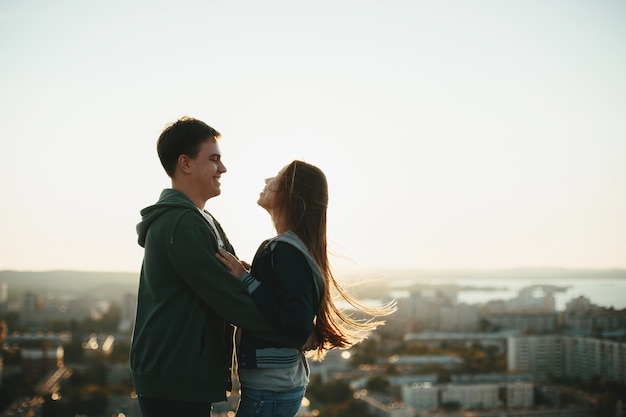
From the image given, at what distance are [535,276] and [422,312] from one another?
3243 mm

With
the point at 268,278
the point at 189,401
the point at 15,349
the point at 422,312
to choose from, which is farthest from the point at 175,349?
the point at 422,312

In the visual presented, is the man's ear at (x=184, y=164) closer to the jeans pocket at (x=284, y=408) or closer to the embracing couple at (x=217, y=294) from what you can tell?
the embracing couple at (x=217, y=294)

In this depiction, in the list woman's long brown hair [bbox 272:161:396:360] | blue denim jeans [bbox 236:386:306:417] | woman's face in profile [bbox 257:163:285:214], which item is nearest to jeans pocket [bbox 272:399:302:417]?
blue denim jeans [bbox 236:386:306:417]

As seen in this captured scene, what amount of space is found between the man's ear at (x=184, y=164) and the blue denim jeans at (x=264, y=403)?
42cm

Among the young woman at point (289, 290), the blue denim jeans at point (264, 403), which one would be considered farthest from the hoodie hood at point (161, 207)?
the blue denim jeans at point (264, 403)

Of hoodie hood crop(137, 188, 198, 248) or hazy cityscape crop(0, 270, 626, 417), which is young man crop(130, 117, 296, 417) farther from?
hazy cityscape crop(0, 270, 626, 417)

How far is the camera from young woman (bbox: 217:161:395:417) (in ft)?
4.01

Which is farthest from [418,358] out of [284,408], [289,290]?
[289,290]

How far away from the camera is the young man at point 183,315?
120 centimetres

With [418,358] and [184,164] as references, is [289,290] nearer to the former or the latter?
[184,164]

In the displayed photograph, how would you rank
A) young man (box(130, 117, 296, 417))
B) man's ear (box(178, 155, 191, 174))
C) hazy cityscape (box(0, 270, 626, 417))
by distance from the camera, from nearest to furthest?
young man (box(130, 117, 296, 417)) → man's ear (box(178, 155, 191, 174)) → hazy cityscape (box(0, 270, 626, 417))

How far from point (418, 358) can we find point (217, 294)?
11.3 meters

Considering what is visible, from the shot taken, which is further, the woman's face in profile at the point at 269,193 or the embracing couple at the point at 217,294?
the woman's face in profile at the point at 269,193

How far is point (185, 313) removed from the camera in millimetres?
1227
